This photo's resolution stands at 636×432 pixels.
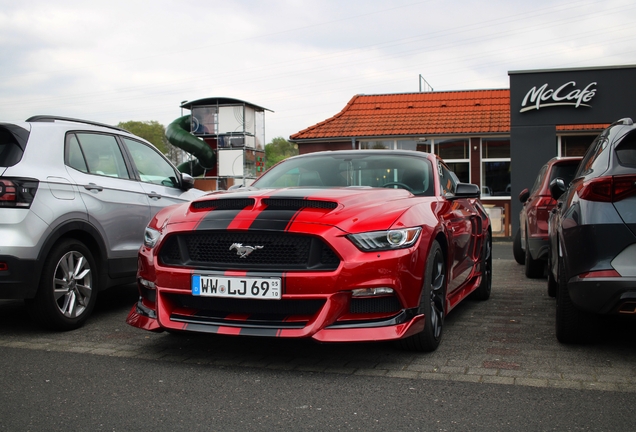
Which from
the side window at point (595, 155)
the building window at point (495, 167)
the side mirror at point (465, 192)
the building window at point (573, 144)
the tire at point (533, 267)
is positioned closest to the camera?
the side window at point (595, 155)

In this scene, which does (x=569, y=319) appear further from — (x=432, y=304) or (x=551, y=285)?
(x=551, y=285)

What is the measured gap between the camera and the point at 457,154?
25.3 metres

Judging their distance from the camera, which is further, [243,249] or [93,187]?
[93,187]

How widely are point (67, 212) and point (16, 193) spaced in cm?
49

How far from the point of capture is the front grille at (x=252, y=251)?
4129 millimetres

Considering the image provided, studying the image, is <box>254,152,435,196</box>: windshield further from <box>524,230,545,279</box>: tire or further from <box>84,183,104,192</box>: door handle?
<box>524,230,545,279</box>: tire

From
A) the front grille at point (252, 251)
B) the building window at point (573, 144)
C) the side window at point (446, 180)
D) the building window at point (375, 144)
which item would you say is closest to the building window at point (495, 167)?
the building window at point (573, 144)

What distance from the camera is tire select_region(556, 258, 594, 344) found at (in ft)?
15.5

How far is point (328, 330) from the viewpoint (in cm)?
405

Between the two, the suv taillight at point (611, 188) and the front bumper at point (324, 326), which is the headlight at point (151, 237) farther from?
the suv taillight at point (611, 188)

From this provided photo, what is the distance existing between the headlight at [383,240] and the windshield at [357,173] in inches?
48.4

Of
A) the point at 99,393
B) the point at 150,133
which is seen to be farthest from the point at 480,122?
the point at 150,133

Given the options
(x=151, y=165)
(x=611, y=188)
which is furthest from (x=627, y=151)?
(x=151, y=165)

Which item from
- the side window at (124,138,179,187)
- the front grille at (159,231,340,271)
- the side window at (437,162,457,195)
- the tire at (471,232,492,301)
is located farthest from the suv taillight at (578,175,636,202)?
the side window at (124,138,179,187)
